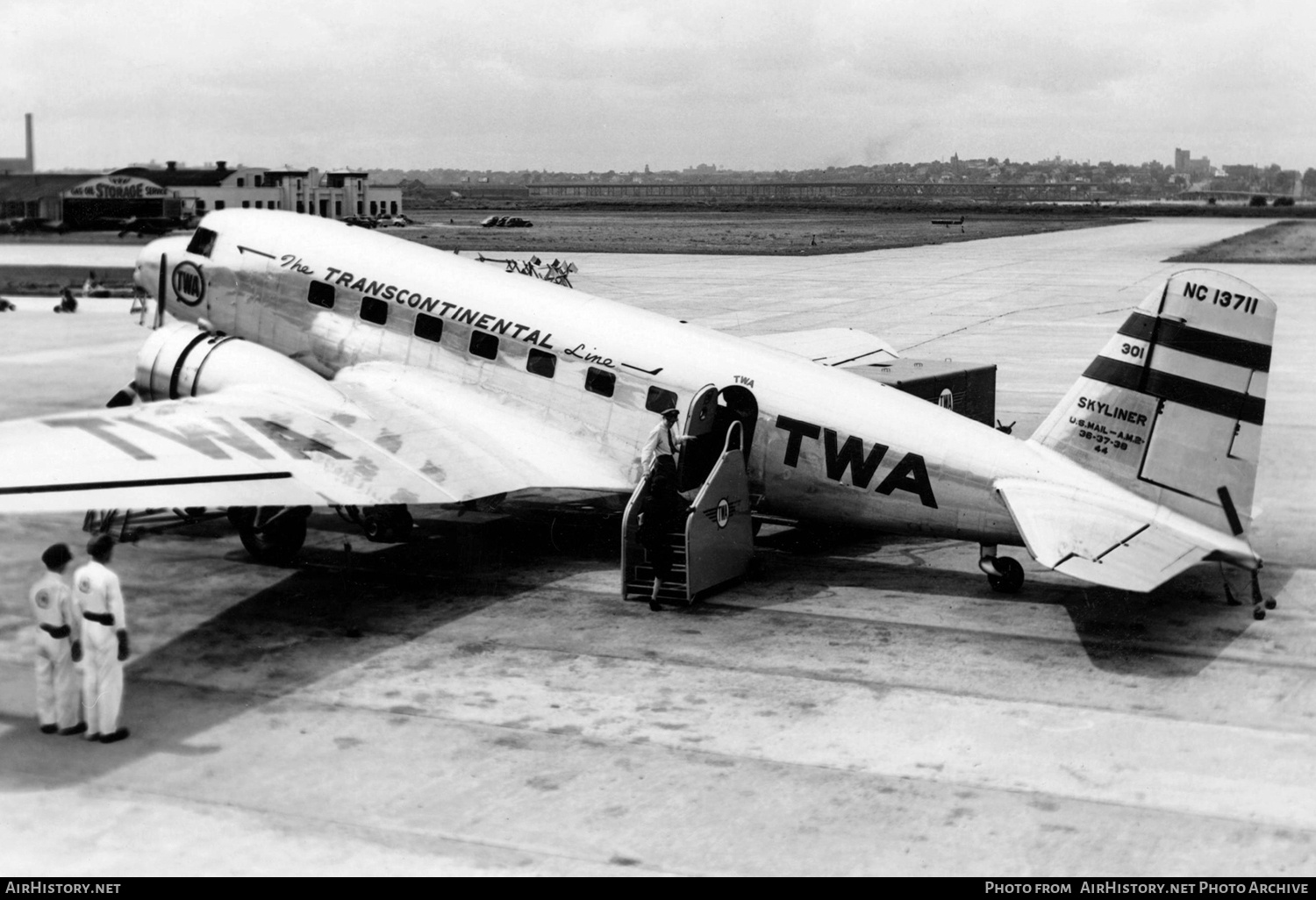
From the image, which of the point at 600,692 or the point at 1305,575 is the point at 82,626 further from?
the point at 1305,575

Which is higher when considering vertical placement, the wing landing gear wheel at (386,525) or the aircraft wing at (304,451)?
the aircraft wing at (304,451)

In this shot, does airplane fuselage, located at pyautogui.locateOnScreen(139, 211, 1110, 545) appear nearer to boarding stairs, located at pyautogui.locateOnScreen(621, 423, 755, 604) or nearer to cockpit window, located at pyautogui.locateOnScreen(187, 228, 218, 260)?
cockpit window, located at pyautogui.locateOnScreen(187, 228, 218, 260)

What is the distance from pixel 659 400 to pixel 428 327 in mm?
3798

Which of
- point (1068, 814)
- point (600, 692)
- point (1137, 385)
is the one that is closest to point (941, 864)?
point (1068, 814)

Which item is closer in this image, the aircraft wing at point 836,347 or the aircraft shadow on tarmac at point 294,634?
the aircraft shadow on tarmac at point 294,634

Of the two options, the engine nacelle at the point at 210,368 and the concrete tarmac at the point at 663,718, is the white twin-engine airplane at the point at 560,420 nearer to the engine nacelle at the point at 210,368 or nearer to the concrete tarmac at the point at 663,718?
the engine nacelle at the point at 210,368

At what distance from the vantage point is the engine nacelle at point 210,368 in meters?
18.7

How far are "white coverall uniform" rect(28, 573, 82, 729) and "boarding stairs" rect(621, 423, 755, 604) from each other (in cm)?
644

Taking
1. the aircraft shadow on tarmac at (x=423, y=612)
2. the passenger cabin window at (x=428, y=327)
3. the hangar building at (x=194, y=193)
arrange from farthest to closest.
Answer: the hangar building at (x=194, y=193)
the passenger cabin window at (x=428, y=327)
the aircraft shadow on tarmac at (x=423, y=612)

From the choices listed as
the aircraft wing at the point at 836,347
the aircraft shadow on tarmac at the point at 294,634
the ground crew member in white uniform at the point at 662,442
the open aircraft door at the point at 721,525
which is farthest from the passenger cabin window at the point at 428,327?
the aircraft wing at the point at 836,347

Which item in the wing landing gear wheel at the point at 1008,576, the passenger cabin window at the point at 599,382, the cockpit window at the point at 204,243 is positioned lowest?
the wing landing gear wheel at the point at 1008,576

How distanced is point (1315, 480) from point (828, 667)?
1347cm

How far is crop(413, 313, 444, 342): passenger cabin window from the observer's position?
63.0 feet

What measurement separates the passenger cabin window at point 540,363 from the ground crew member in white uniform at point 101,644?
7.74 metres
